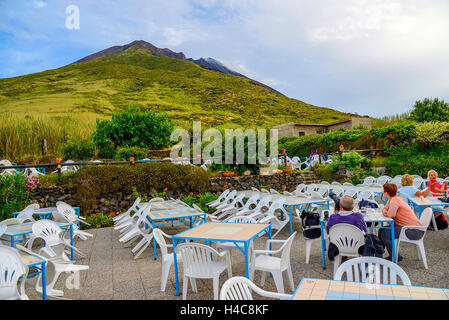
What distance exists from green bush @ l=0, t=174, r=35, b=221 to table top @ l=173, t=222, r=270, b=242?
18.3 feet

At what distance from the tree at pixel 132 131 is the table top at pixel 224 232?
43.7 feet

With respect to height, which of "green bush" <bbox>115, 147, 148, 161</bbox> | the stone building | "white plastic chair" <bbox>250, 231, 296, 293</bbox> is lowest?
"white plastic chair" <bbox>250, 231, 296, 293</bbox>

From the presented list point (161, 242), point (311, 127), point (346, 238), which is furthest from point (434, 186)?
point (311, 127)

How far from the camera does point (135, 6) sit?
48.9 feet

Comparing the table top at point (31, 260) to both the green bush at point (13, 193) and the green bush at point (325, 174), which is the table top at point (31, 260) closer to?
the green bush at point (13, 193)

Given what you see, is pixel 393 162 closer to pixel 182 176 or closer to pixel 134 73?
pixel 182 176

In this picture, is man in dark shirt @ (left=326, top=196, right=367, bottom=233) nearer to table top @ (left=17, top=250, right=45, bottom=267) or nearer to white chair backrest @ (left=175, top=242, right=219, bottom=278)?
white chair backrest @ (left=175, top=242, right=219, bottom=278)

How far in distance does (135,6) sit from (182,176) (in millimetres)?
10549

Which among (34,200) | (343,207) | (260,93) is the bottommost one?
(34,200)

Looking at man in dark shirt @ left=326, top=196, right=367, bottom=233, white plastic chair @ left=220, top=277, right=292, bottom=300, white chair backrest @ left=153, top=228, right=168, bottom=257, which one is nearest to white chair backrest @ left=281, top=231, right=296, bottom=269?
man in dark shirt @ left=326, top=196, right=367, bottom=233

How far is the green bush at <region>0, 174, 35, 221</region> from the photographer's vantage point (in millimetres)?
6973

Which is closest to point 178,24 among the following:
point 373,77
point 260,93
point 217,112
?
point 217,112

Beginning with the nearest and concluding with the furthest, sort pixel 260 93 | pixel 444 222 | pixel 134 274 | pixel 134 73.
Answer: pixel 134 274
pixel 444 222
pixel 260 93
pixel 134 73

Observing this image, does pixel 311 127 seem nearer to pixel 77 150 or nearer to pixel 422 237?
pixel 77 150
